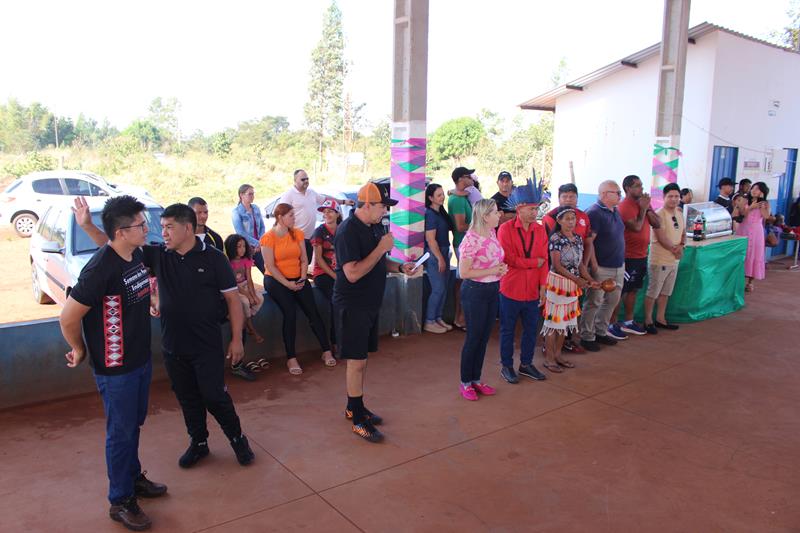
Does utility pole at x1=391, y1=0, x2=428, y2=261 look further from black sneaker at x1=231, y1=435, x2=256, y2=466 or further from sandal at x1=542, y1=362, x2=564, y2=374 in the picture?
black sneaker at x1=231, y1=435, x2=256, y2=466

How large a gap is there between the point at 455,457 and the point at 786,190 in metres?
13.9

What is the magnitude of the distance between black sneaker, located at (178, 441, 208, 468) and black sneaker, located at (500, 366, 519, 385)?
9.43 ft

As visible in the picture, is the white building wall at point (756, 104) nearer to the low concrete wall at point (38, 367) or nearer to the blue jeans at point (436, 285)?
the blue jeans at point (436, 285)

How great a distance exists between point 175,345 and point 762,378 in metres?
5.55

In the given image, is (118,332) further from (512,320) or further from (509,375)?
(509,375)

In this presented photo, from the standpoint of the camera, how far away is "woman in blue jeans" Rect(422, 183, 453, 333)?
7098 millimetres

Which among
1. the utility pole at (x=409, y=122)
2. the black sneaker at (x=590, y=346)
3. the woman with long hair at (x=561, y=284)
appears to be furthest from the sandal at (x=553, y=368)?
the utility pole at (x=409, y=122)

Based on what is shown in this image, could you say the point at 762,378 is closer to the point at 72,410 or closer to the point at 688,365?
the point at 688,365

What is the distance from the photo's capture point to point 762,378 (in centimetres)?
605

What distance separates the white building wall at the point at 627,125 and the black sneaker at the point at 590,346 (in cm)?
708

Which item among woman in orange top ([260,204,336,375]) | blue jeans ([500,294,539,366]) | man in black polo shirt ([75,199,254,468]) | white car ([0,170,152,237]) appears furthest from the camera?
white car ([0,170,152,237])

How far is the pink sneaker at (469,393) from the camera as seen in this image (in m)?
5.32

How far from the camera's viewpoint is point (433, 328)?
740 cm

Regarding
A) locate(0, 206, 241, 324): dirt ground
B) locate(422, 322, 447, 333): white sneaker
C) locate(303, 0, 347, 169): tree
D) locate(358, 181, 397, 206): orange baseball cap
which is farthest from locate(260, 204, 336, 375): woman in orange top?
locate(303, 0, 347, 169): tree
